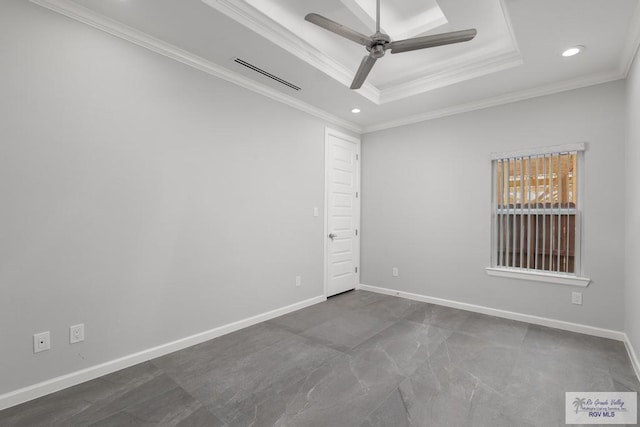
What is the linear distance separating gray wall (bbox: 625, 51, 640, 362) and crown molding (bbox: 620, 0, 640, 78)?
3.8 inches

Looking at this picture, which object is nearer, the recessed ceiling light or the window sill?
the recessed ceiling light

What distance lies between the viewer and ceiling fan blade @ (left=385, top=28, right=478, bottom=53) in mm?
2025

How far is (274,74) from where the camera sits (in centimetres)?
318

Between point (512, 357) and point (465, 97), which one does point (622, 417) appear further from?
point (465, 97)

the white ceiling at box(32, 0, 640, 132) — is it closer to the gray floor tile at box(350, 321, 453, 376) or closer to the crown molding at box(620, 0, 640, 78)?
the crown molding at box(620, 0, 640, 78)

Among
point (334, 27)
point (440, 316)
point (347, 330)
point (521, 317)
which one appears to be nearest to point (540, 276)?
point (521, 317)

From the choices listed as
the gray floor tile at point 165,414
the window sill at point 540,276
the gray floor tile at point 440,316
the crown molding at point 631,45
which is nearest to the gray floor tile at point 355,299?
the gray floor tile at point 440,316

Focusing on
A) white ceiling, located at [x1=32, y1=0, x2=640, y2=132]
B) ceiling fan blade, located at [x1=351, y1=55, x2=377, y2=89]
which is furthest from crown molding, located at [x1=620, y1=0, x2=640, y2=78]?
ceiling fan blade, located at [x1=351, y1=55, x2=377, y2=89]

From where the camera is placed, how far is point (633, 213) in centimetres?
258

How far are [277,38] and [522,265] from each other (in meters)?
3.68

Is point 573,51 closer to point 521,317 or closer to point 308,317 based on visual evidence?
point 521,317

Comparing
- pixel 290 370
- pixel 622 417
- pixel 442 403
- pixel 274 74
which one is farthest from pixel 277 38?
pixel 622 417

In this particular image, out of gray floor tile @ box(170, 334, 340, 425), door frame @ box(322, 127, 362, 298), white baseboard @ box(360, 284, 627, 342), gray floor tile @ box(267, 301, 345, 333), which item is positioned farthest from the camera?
door frame @ box(322, 127, 362, 298)

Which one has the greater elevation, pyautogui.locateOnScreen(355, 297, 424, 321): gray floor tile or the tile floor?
the tile floor
